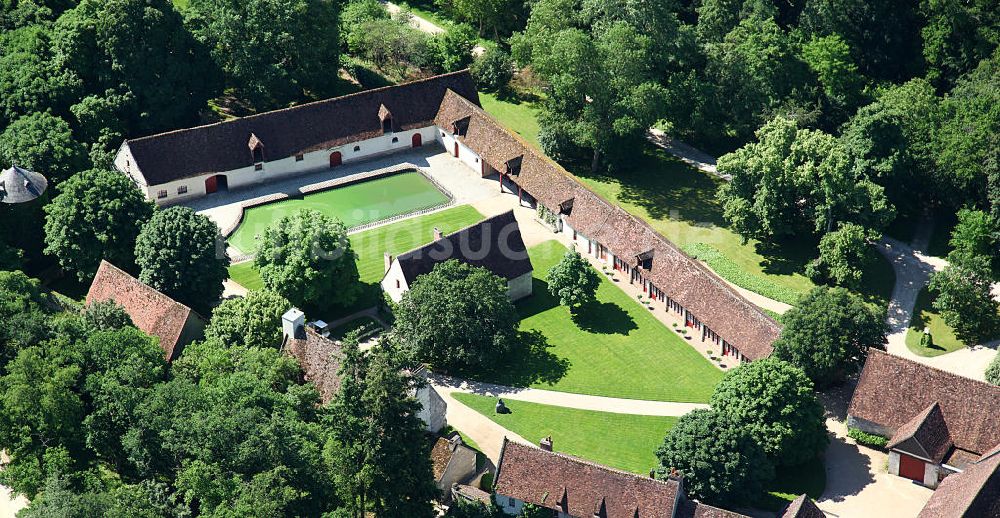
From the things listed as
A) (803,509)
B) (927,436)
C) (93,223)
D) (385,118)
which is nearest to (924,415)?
(927,436)

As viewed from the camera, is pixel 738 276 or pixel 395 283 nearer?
pixel 395 283

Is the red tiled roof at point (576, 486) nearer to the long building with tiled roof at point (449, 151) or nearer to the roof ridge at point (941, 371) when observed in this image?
→ the roof ridge at point (941, 371)

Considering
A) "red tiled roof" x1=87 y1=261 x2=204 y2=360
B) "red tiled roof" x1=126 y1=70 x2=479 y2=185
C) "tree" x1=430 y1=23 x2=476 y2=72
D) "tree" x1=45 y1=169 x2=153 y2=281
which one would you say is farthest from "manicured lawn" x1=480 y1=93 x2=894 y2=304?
"red tiled roof" x1=87 y1=261 x2=204 y2=360

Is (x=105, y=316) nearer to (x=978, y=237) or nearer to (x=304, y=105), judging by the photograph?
(x=304, y=105)

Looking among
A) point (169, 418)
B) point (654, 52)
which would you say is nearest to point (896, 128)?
point (654, 52)

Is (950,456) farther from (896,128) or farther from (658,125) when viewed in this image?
(658,125)
